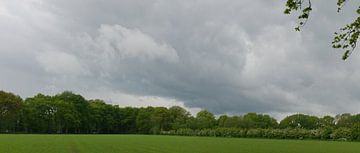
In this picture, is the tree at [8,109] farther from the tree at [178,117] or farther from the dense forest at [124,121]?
the tree at [178,117]

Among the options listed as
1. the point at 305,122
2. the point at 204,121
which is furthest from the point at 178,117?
the point at 305,122

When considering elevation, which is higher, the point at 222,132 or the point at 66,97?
the point at 66,97

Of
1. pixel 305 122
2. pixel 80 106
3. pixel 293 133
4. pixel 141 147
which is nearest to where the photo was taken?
pixel 141 147

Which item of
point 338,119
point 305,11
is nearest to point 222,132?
point 338,119

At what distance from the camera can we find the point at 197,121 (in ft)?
593

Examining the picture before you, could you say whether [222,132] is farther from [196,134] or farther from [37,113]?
[37,113]

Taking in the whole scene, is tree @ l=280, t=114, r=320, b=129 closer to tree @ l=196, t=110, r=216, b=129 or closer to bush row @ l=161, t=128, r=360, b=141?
tree @ l=196, t=110, r=216, b=129

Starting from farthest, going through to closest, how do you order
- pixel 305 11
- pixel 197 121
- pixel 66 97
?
pixel 197 121
pixel 66 97
pixel 305 11

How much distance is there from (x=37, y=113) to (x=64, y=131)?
15.9 m

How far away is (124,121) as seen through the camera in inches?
7234

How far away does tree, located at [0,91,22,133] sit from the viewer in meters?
136

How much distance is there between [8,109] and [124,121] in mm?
56436

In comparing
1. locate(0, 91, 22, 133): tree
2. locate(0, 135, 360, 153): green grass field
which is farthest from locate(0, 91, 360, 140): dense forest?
locate(0, 135, 360, 153): green grass field

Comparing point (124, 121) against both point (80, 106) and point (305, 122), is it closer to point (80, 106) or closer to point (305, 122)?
point (80, 106)
